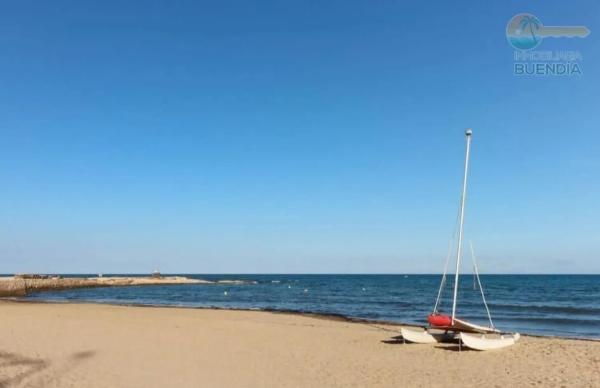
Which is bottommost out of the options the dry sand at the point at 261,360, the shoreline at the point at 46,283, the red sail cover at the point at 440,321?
the shoreline at the point at 46,283

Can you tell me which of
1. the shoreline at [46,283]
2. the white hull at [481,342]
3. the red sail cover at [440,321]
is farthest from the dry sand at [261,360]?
the shoreline at [46,283]

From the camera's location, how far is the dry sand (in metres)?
14.2

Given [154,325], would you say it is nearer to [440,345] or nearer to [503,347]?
[440,345]

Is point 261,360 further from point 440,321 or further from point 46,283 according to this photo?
point 46,283

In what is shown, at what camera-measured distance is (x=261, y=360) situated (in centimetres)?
1739

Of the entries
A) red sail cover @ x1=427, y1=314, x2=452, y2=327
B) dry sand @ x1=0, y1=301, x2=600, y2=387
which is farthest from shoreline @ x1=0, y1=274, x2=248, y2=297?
red sail cover @ x1=427, y1=314, x2=452, y2=327

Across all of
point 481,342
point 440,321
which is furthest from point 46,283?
point 481,342

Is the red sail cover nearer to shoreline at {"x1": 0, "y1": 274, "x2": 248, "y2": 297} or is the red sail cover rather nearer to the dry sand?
the dry sand

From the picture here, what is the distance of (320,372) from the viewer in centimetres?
1555

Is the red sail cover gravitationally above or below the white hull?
above

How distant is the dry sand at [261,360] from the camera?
14188 mm

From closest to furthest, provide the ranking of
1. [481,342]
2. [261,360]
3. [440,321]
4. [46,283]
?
[261,360], [481,342], [440,321], [46,283]

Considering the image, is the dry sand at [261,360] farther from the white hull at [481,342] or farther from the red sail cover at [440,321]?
the red sail cover at [440,321]

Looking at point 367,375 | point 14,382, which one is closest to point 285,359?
point 367,375
